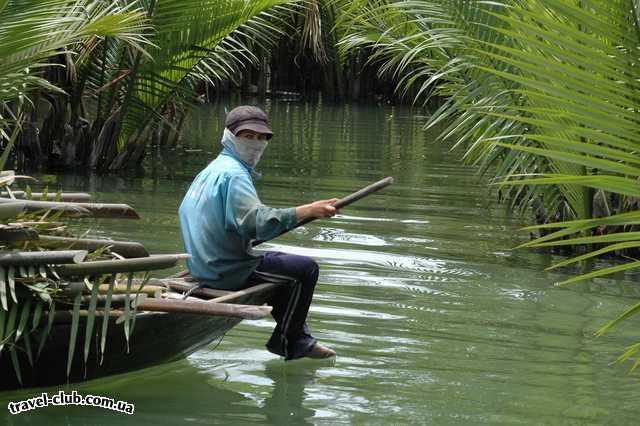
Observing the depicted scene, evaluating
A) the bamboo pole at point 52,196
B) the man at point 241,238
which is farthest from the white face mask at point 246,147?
the bamboo pole at point 52,196

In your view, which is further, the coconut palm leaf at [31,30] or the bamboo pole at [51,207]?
the coconut palm leaf at [31,30]

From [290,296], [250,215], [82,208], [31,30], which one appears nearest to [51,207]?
[82,208]

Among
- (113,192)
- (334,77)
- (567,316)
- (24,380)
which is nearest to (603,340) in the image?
(567,316)

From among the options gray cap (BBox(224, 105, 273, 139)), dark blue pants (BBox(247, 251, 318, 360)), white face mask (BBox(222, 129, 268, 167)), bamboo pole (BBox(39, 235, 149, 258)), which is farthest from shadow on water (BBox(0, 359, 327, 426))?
gray cap (BBox(224, 105, 273, 139))

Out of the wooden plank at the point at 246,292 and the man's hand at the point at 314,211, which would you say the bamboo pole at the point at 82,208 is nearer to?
the wooden plank at the point at 246,292

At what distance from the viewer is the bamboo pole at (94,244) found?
5207mm

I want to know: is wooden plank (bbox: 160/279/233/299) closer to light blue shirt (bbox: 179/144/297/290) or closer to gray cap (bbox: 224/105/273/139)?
light blue shirt (bbox: 179/144/297/290)

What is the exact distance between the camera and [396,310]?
26.2 feet

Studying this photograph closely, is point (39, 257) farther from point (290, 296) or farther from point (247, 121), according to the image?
point (290, 296)

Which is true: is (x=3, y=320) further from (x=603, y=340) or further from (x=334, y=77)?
(x=334, y=77)

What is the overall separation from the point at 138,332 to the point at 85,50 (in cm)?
661

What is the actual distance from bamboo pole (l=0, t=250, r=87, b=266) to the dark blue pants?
5.35 feet

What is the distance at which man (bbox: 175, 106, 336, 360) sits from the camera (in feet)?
19.6

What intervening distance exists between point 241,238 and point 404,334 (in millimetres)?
1692
